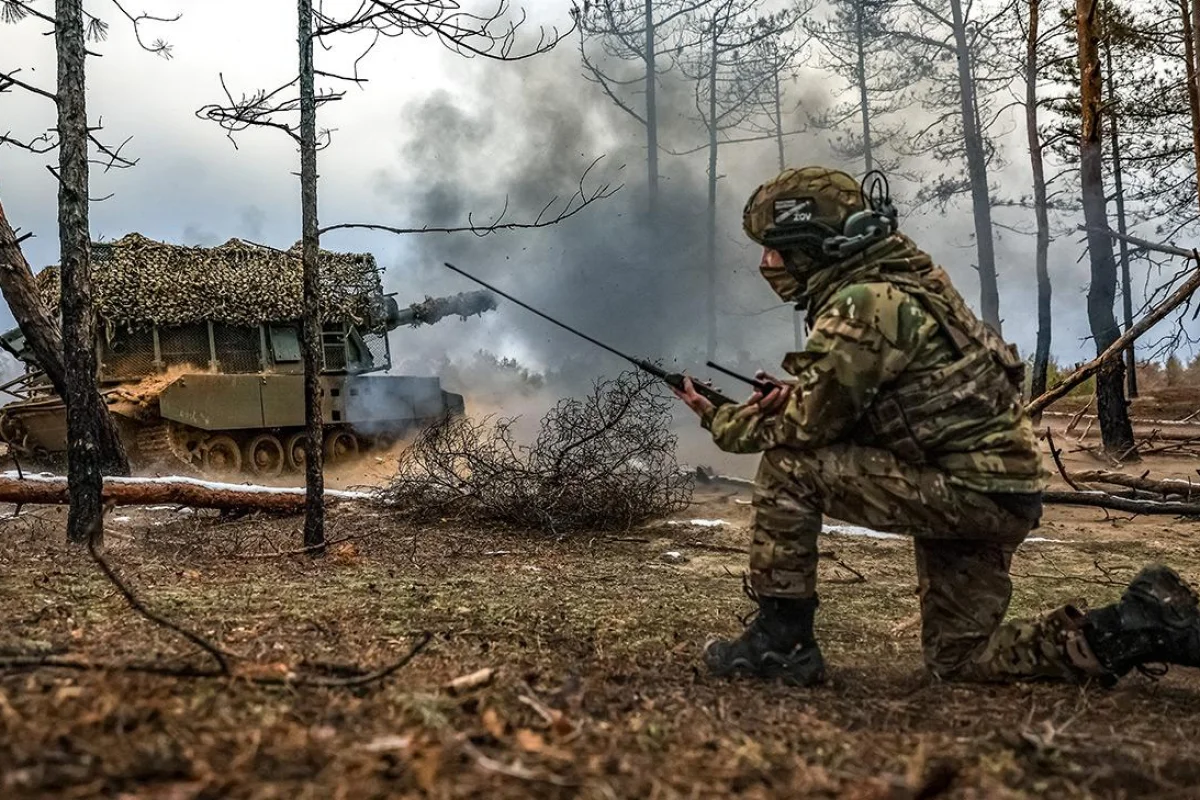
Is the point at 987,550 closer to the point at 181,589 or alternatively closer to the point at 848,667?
the point at 848,667

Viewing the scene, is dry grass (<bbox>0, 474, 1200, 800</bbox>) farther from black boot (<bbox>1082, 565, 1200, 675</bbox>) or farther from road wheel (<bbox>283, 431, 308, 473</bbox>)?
road wheel (<bbox>283, 431, 308, 473</bbox>)

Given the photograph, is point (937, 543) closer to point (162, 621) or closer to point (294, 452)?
point (162, 621)

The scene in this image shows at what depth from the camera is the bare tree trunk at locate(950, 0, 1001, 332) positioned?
21.5m

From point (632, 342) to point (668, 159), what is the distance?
6.45m

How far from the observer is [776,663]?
12.1ft

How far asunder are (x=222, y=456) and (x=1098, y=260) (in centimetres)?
1415

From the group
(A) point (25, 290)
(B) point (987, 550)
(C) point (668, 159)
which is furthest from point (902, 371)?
(C) point (668, 159)

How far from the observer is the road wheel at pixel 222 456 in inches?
641

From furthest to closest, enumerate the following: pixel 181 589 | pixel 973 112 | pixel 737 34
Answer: pixel 737 34 < pixel 973 112 < pixel 181 589

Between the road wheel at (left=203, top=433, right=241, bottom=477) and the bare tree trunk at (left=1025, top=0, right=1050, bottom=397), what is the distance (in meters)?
14.8

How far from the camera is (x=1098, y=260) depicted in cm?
1594

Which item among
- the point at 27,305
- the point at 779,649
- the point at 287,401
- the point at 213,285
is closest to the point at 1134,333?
the point at 779,649

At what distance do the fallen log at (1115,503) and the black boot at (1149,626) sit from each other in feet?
13.6

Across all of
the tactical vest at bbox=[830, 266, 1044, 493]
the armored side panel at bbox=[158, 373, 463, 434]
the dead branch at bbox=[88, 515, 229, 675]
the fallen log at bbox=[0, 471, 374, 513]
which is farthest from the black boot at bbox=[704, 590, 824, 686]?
the armored side panel at bbox=[158, 373, 463, 434]
